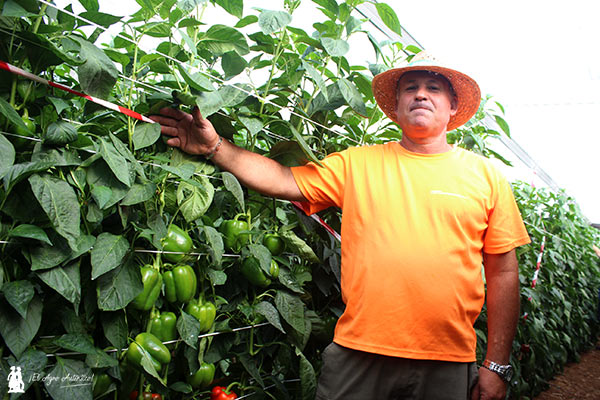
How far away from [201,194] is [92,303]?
14.0 inches

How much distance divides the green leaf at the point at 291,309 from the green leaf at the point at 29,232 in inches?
28.8

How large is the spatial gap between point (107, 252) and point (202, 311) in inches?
14.3

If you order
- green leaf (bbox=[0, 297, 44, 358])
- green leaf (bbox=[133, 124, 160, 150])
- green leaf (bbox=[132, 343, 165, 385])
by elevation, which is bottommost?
green leaf (bbox=[132, 343, 165, 385])


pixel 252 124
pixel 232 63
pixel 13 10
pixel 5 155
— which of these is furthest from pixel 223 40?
pixel 5 155

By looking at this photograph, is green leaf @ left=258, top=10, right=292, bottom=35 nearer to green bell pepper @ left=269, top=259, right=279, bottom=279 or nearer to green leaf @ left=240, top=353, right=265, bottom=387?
green bell pepper @ left=269, top=259, right=279, bottom=279

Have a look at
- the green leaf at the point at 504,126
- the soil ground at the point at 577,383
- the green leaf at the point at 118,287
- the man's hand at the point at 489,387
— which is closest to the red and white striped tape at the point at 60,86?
the green leaf at the point at 118,287

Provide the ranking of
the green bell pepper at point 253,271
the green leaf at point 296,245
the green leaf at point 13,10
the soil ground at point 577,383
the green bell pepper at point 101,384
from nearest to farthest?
1. the green leaf at point 13,10
2. the green bell pepper at point 101,384
3. the green bell pepper at point 253,271
4. the green leaf at point 296,245
5. the soil ground at point 577,383

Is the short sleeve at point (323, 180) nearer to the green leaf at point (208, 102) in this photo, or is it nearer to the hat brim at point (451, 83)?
the hat brim at point (451, 83)

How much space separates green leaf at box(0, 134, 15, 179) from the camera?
3.01ft

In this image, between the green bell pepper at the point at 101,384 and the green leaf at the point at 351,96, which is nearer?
the green bell pepper at the point at 101,384

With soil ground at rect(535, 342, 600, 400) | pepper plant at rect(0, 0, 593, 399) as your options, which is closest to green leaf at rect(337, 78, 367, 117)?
pepper plant at rect(0, 0, 593, 399)

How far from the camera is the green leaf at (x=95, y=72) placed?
103cm

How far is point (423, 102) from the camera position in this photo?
1.61 m

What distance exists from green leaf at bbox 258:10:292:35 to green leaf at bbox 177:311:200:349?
2.56 ft
